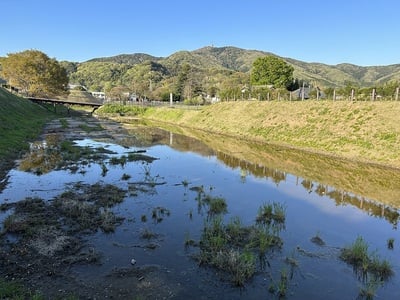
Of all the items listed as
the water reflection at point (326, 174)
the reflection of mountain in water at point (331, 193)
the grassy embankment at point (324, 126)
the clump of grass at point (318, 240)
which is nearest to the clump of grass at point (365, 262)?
the clump of grass at point (318, 240)

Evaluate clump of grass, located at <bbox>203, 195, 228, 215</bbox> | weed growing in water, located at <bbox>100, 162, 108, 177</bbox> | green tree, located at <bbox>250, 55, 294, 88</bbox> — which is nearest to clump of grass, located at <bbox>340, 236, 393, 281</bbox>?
clump of grass, located at <bbox>203, 195, 228, 215</bbox>

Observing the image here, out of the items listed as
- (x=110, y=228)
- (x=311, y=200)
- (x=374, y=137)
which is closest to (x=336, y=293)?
(x=110, y=228)

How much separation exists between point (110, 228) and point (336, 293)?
7942 millimetres

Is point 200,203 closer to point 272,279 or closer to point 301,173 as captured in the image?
point 272,279

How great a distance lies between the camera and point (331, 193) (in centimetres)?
1931

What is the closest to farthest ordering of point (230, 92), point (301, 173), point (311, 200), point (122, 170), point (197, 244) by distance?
point (197, 244) → point (311, 200) → point (122, 170) → point (301, 173) → point (230, 92)

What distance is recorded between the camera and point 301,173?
79.9ft

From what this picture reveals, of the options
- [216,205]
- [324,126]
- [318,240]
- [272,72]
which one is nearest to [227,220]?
[216,205]

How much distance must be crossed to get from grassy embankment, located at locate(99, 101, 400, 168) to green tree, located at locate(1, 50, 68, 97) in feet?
180

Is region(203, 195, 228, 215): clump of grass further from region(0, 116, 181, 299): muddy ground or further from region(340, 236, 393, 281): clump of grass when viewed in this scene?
region(340, 236, 393, 281): clump of grass

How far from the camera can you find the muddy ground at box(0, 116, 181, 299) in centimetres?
843

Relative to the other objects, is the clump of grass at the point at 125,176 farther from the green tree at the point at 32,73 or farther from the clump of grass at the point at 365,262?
the green tree at the point at 32,73

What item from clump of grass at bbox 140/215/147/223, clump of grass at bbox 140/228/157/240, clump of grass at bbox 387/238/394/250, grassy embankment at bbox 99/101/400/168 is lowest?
clump of grass at bbox 387/238/394/250

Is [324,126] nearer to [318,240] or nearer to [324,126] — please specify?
[324,126]
